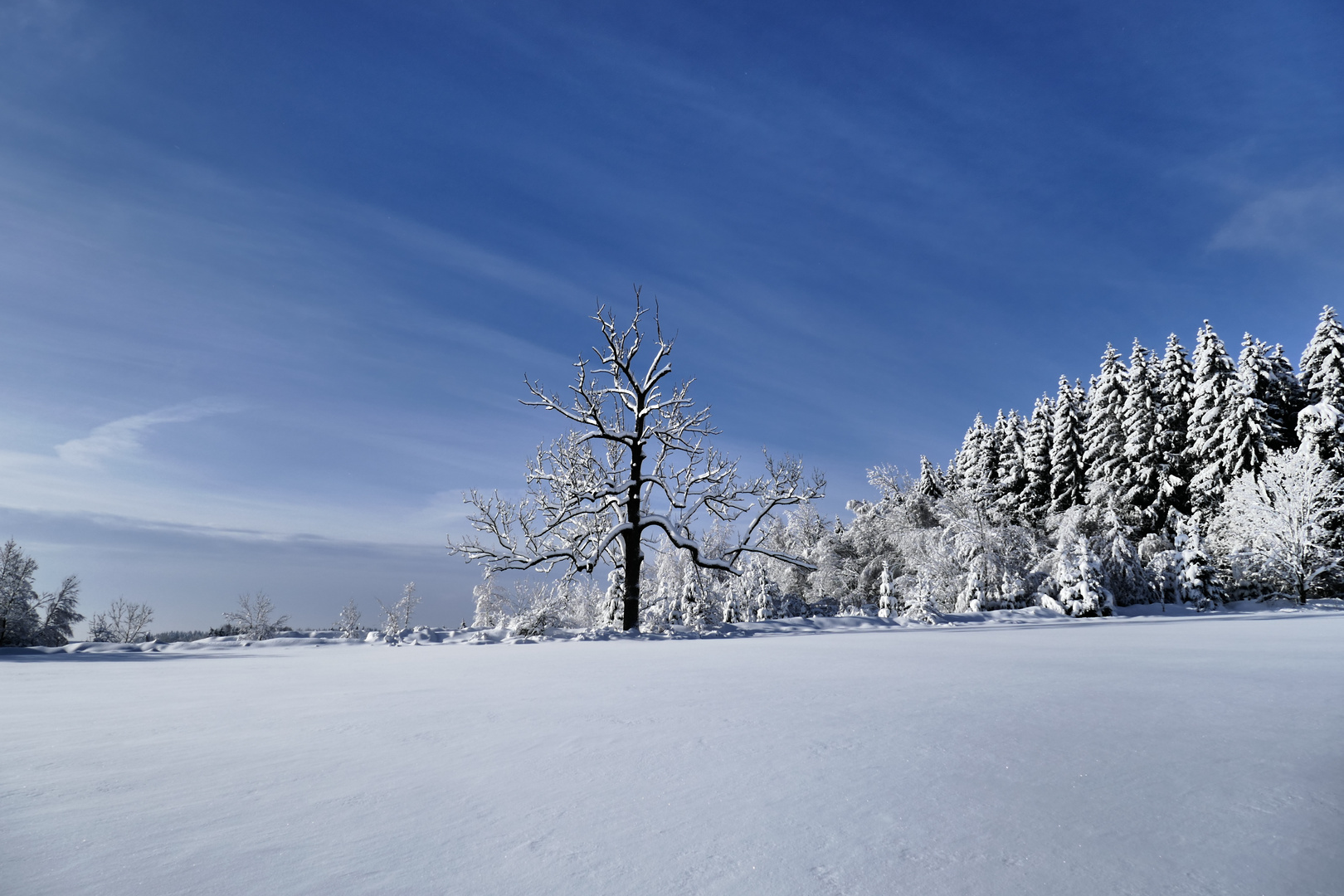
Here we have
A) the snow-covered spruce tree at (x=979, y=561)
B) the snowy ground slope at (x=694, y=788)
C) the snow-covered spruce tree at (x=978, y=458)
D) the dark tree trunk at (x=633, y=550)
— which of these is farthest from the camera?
the snow-covered spruce tree at (x=978, y=458)

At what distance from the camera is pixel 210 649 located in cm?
867

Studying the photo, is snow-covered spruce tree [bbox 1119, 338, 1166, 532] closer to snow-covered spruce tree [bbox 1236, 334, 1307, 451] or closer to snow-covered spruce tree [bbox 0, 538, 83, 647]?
snow-covered spruce tree [bbox 1236, 334, 1307, 451]

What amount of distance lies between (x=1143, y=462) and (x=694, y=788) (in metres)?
36.7

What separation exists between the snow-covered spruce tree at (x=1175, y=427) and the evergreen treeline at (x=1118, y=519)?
83 mm

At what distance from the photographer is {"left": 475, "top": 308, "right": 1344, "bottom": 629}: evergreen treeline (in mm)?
23516

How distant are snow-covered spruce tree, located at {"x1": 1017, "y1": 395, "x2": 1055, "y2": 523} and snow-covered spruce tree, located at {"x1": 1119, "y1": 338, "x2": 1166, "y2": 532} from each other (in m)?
4.98

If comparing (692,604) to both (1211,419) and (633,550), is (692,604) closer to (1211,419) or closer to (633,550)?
(633,550)

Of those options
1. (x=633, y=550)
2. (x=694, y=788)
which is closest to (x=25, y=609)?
(x=633, y=550)

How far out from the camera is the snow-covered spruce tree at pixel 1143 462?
30.7 meters

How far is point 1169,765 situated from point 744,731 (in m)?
1.37

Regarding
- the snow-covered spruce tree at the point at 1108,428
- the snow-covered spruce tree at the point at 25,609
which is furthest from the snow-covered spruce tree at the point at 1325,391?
the snow-covered spruce tree at the point at 25,609

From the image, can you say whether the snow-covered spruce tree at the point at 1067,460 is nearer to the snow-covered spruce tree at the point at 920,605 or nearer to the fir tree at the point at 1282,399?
the fir tree at the point at 1282,399

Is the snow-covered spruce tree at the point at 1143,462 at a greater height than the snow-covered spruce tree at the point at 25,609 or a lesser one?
greater

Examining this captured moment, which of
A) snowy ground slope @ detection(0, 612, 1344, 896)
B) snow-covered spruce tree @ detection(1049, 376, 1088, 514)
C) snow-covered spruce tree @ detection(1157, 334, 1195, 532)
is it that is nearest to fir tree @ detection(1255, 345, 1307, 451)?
snow-covered spruce tree @ detection(1157, 334, 1195, 532)
